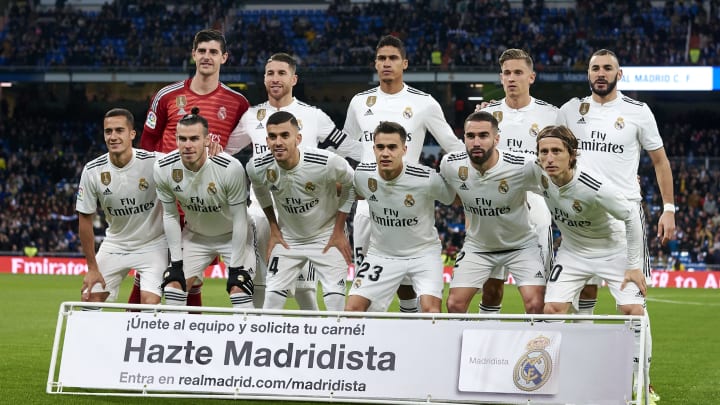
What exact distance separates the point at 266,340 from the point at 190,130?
1.78 meters

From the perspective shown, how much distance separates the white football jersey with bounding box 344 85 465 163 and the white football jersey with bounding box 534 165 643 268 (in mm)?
1182

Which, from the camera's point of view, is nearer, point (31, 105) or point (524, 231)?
point (524, 231)

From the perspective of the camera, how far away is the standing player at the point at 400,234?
7.77 metres

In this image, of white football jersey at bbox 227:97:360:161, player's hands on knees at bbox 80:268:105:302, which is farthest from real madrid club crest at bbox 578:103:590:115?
player's hands on knees at bbox 80:268:105:302

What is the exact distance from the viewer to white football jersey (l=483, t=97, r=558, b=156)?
332 inches

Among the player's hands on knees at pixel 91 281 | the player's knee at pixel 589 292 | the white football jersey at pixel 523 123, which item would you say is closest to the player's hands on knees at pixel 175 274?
the player's hands on knees at pixel 91 281

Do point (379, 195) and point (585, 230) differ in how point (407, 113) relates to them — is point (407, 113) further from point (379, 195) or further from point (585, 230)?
point (585, 230)

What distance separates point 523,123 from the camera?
27.8 feet

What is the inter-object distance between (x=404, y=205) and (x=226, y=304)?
10459mm

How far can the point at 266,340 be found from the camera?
6992mm

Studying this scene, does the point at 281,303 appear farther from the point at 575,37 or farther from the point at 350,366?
the point at 575,37

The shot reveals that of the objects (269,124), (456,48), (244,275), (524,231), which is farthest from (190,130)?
(456,48)

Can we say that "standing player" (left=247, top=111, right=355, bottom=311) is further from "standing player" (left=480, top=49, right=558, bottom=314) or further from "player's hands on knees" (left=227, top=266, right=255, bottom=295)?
"standing player" (left=480, top=49, right=558, bottom=314)

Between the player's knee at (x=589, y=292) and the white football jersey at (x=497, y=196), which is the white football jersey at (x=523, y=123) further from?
the player's knee at (x=589, y=292)
